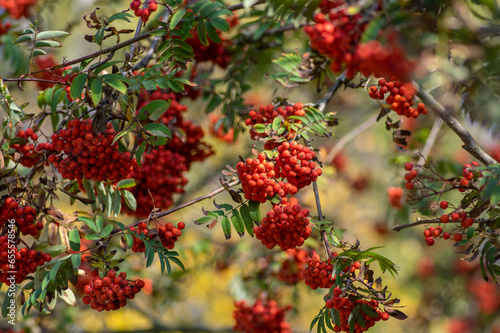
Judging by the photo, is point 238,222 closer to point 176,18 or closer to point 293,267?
point 176,18

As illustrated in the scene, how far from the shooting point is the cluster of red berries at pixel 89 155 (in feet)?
6.22

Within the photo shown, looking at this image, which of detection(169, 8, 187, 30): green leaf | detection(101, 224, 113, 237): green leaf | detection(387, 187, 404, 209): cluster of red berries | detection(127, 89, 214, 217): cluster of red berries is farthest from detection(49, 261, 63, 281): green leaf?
detection(387, 187, 404, 209): cluster of red berries

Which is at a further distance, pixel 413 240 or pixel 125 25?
pixel 413 240

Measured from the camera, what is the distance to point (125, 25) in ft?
19.1

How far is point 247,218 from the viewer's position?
202 cm

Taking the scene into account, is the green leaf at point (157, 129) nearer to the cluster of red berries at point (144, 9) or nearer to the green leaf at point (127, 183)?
the green leaf at point (127, 183)

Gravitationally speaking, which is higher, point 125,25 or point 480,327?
point 125,25

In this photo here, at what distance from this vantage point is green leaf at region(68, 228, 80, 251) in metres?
1.98

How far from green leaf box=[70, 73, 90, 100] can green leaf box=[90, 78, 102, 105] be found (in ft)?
0.13

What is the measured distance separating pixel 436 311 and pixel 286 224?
4.15 m

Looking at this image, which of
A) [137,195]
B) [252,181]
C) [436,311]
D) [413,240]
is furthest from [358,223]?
[252,181]

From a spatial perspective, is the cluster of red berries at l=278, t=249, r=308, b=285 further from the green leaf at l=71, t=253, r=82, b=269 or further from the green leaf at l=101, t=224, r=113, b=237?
the green leaf at l=71, t=253, r=82, b=269

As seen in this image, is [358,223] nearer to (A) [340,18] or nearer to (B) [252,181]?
(B) [252,181]

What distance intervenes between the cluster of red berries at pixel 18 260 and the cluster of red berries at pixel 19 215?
0.27 ft
